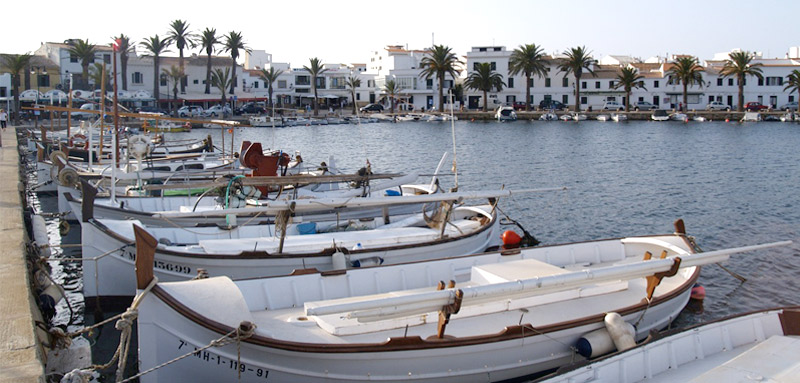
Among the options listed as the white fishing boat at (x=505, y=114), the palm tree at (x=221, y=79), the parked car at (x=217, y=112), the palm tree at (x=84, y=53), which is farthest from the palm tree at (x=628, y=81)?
the palm tree at (x=84, y=53)

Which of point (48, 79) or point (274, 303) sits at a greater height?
point (48, 79)

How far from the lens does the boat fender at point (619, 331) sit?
35.9 feet

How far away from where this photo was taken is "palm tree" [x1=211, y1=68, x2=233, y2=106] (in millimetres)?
92875

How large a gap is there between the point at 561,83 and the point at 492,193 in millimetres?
93186

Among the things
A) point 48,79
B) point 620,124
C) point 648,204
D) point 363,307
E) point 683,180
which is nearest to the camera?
point 363,307

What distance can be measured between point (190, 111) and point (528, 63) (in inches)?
1751

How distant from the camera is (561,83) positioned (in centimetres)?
10600

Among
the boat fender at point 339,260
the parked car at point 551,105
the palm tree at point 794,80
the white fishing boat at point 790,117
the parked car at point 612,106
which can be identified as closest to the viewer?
the boat fender at point 339,260

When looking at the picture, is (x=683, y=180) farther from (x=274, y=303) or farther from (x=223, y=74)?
(x=223, y=74)

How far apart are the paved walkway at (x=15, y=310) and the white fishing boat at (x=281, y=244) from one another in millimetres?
1471

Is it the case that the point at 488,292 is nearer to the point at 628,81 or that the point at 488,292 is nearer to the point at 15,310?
the point at 15,310

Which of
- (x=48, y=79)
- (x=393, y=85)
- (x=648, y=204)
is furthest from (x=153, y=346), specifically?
(x=393, y=85)

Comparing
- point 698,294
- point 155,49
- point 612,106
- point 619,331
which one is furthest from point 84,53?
point 619,331

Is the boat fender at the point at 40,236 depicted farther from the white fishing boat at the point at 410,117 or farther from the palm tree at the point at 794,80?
the palm tree at the point at 794,80
